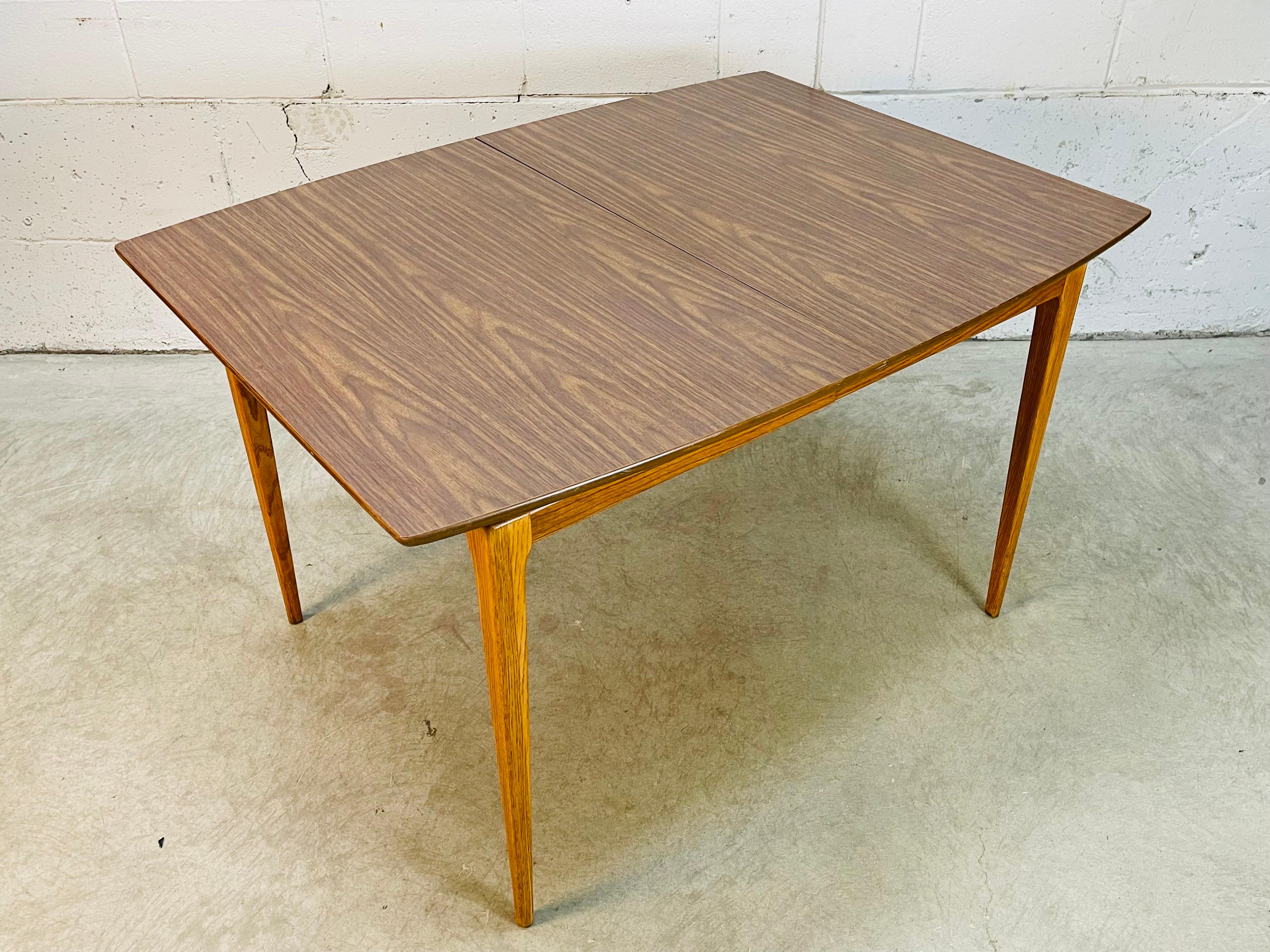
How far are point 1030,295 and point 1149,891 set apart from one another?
2.67ft

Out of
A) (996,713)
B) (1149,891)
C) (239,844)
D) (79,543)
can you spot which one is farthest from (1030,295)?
(79,543)

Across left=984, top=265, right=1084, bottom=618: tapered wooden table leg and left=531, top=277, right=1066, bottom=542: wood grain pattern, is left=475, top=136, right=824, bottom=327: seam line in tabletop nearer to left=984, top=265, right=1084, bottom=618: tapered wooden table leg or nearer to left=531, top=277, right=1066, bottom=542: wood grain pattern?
left=531, top=277, right=1066, bottom=542: wood grain pattern

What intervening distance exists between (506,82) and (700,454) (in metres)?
1.38

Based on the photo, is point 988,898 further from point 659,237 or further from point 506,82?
point 506,82

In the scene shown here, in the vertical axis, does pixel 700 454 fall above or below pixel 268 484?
above

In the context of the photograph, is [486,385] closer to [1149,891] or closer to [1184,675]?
[1149,891]

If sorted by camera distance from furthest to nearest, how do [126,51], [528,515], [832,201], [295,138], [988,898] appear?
1. [295,138]
2. [126,51]
3. [832,201]
4. [988,898]
5. [528,515]

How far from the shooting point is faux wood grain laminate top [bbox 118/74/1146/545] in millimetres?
1114

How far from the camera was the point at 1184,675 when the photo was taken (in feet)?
5.77

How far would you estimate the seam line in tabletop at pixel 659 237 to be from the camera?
131 centimetres

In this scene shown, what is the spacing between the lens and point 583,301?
1.34m

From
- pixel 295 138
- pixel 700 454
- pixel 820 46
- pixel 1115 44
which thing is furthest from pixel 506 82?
pixel 700 454

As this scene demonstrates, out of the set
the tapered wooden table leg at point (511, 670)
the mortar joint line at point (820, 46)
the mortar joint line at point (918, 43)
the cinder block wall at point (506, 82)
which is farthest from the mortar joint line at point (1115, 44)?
the tapered wooden table leg at point (511, 670)

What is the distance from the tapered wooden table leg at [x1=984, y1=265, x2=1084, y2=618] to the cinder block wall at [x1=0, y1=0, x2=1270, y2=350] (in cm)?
88
